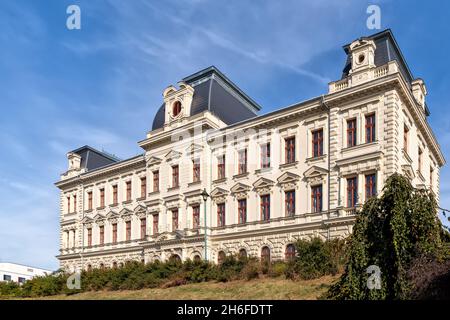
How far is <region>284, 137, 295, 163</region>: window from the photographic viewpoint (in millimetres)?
33188

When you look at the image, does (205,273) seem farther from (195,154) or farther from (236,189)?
(195,154)

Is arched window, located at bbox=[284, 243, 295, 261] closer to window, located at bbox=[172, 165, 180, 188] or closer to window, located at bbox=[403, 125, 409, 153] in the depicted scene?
window, located at bbox=[403, 125, 409, 153]

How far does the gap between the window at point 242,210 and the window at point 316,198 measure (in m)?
5.82

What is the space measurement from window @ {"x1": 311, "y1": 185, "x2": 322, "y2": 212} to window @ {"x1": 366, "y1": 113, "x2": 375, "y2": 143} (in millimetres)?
4562

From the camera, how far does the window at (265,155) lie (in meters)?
34.2

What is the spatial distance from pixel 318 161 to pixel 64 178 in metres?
32.7

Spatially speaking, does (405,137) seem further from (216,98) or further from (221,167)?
(216,98)

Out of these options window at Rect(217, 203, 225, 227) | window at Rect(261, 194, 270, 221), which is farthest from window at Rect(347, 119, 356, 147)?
window at Rect(217, 203, 225, 227)

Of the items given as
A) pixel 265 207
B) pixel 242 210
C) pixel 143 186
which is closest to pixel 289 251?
pixel 265 207

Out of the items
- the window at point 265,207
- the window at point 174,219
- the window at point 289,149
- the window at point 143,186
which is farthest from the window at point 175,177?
the window at point 289,149

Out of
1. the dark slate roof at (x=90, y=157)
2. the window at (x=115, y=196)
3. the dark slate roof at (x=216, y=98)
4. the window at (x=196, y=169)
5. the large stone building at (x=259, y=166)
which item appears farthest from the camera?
the dark slate roof at (x=90, y=157)

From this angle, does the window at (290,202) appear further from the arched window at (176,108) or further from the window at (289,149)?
the arched window at (176,108)
